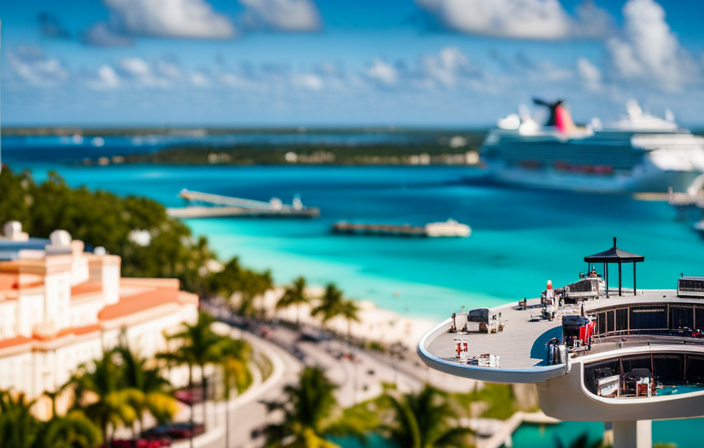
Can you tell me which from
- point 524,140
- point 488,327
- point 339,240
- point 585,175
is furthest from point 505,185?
point 488,327

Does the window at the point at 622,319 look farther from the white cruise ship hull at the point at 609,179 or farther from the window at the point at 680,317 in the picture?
the white cruise ship hull at the point at 609,179

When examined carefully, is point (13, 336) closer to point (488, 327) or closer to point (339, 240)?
point (488, 327)

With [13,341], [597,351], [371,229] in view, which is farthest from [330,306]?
[371,229]

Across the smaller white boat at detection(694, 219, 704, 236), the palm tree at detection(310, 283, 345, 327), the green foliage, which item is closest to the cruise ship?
the smaller white boat at detection(694, 219, 704, 236)

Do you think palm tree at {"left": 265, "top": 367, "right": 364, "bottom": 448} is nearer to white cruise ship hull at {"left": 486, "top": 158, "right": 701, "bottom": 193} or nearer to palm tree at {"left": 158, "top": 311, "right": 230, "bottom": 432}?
palm tree at {"left": 158, "top": 311, "right": 230, "bottom": 432}

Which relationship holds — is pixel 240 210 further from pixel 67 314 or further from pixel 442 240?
pixel 67 314

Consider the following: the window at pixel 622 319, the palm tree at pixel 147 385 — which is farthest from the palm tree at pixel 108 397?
the window at pixel 622 319
